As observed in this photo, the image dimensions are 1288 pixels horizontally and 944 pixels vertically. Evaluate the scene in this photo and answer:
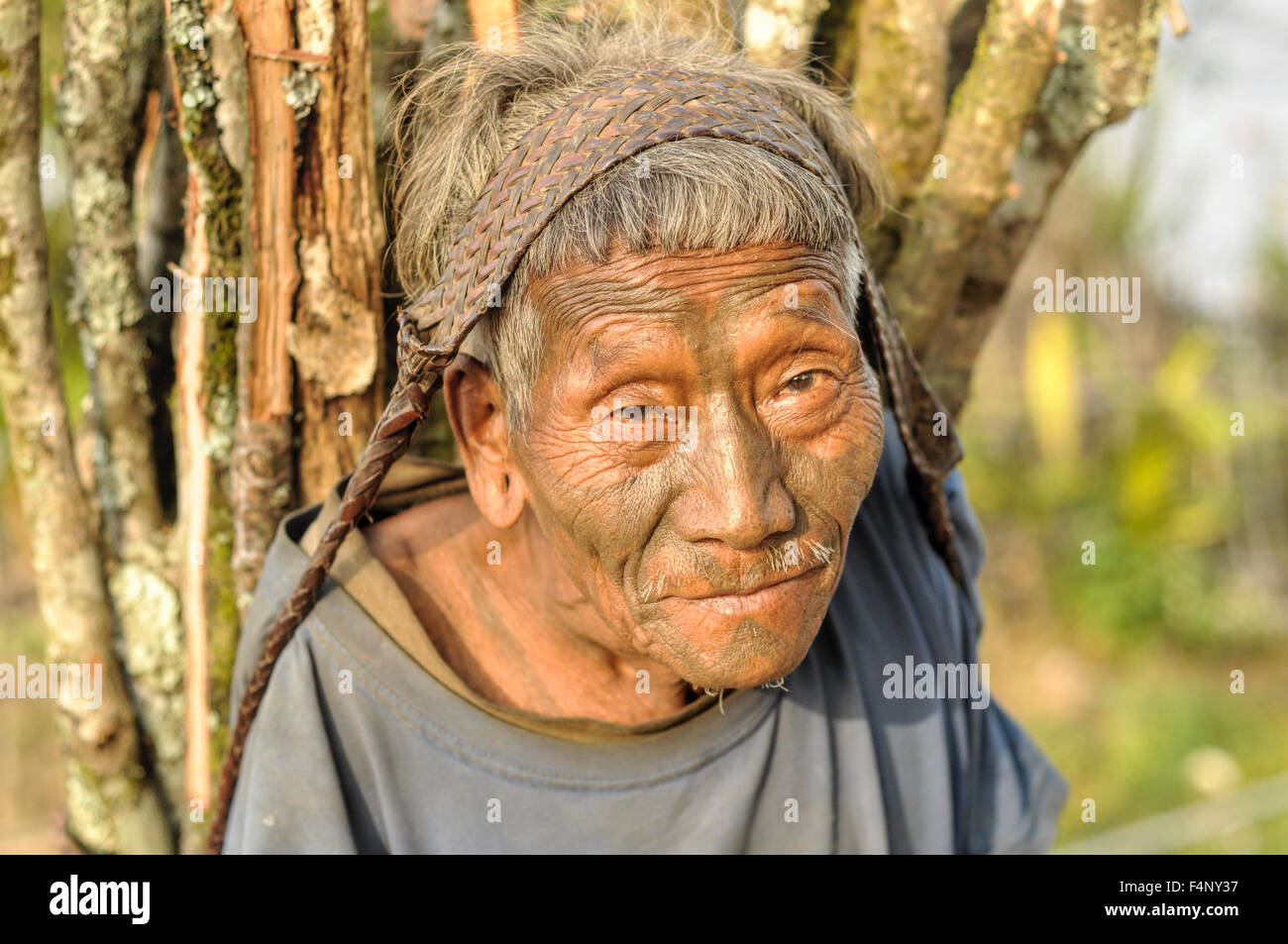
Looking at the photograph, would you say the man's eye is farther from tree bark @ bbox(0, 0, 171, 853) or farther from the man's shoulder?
tree bark @ bbox(0, 0, 171, 853)

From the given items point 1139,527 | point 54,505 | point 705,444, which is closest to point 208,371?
point 54,505

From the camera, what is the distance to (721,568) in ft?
5.45

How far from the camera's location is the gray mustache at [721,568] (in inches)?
65.7

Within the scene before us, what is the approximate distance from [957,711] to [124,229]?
1990 mm

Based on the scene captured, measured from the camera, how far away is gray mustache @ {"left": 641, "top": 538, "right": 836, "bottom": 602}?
1.67 meters

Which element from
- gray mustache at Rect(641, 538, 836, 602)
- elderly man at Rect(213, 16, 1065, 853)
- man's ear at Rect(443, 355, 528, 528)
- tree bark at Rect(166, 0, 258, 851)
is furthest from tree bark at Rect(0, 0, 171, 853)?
gray mustache at Rect(641, 538, 836, 602)

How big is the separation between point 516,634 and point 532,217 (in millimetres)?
805

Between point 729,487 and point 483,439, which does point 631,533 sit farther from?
point 483,439

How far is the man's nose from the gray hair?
266 mm

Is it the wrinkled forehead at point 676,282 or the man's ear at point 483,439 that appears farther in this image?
the man's ear at point 483,439

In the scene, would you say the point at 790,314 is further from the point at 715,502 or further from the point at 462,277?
the point at 462,277

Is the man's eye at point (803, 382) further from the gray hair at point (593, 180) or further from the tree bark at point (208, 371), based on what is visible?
the tree bark at point (208, 371)

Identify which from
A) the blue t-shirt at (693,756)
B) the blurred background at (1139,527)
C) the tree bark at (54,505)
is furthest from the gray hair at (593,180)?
the blurred background at (1139,527)
